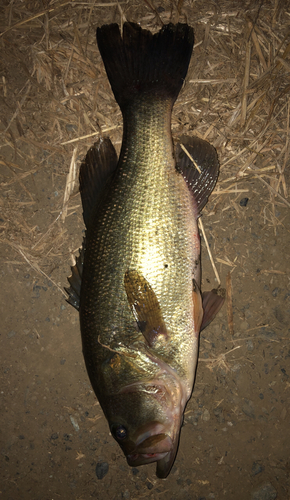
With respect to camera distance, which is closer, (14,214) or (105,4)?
(105,4)

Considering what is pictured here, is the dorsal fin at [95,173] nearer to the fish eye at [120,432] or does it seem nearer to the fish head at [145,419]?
the fish head at [145,419]

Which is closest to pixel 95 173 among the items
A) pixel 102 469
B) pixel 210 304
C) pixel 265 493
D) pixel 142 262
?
pixel 142 262

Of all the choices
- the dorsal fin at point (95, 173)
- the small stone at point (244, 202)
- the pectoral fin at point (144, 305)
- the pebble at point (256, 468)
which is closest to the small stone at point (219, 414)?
the pebble at point (256, 468)

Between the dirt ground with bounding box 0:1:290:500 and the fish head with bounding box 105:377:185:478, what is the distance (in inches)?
31.0

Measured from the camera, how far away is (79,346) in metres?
2.95

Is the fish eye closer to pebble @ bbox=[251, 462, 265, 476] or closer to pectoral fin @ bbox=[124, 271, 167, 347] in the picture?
pectoral fin @ bbox=[124, 271, 167, 347]

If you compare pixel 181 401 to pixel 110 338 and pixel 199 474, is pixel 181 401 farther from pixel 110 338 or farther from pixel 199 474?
pixel 199 474

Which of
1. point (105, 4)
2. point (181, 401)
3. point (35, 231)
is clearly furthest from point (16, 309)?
point (105, 4)

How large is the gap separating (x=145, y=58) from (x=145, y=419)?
8.56 feet

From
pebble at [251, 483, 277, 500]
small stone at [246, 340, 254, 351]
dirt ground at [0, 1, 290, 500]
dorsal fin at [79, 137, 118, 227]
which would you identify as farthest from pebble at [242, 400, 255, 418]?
dorsal fin at [79, 137, 118, 227]

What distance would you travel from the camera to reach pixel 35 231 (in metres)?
2.99

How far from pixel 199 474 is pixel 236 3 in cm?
414

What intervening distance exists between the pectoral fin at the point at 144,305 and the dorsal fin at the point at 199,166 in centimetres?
77

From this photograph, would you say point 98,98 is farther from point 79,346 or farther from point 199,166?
point 79,346
